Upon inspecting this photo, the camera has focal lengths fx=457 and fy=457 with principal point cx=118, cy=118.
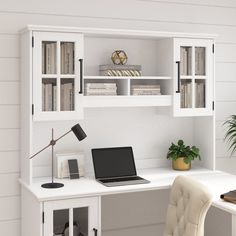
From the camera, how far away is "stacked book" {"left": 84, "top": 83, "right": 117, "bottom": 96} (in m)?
3.10

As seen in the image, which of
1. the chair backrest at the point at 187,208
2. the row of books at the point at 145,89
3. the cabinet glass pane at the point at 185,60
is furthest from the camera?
the cabinet glass pane at the point at 185,60

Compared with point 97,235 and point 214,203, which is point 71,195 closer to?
point 97,235

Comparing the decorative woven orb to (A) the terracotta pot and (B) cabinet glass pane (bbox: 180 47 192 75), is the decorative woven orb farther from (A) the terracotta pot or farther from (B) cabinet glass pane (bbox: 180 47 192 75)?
(A) the terracotta pot

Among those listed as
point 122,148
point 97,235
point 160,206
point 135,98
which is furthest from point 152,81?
point 97,235

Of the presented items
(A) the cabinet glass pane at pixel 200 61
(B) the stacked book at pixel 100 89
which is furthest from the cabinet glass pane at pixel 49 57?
(A) the cabinet glass pane at pixel 200 61

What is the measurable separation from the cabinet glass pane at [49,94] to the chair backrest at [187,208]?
36.7 inches

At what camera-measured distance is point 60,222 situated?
9.03 ft

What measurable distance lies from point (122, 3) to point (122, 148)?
42.6 inches

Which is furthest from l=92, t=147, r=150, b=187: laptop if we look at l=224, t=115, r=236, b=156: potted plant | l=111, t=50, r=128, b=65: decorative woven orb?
l=224, t=115, r=236, b=156: potted plant

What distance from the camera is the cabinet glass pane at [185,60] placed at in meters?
3.33

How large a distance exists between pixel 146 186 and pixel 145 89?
0.72 metres

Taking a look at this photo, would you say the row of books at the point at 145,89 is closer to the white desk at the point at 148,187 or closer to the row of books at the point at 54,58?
the row of books at the point at 54,58

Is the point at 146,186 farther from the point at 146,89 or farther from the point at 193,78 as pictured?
the point at 193,78

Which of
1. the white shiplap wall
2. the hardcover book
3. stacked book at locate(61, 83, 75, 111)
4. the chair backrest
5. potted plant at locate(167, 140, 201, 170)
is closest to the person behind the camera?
the chair backrest
